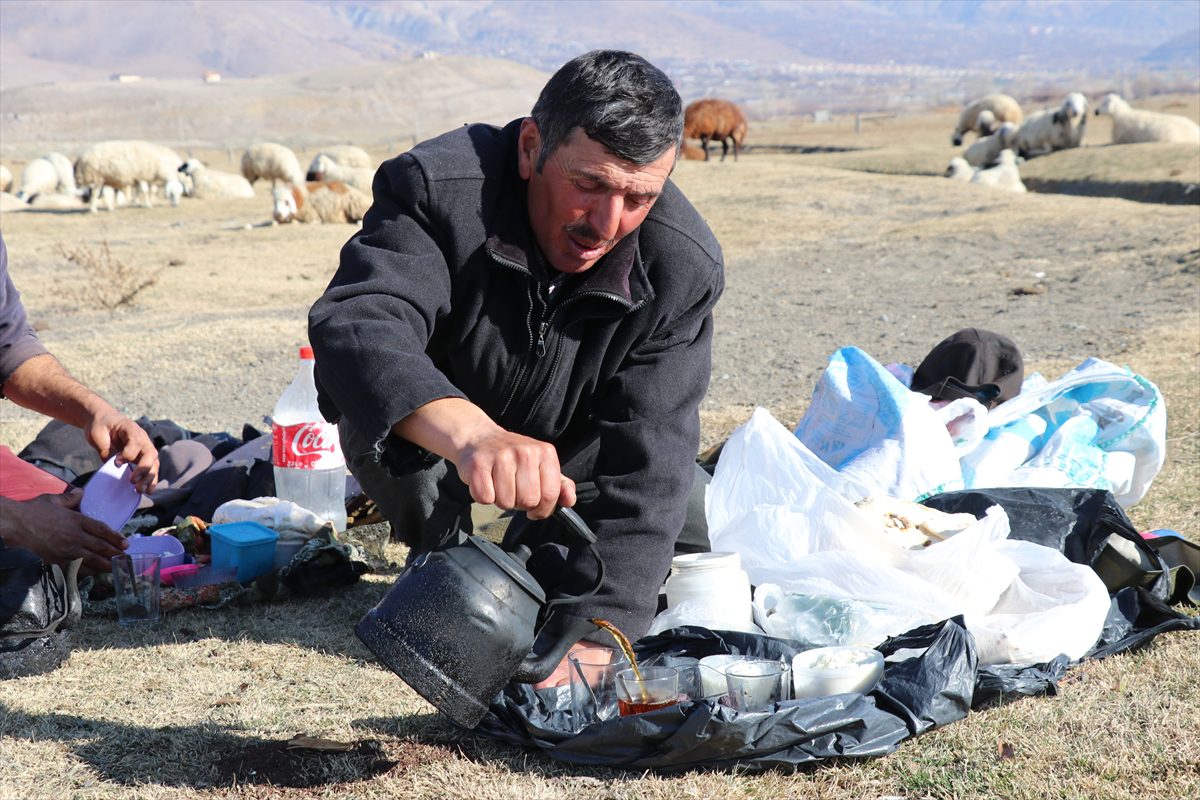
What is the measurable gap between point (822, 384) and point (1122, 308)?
5.89 metres

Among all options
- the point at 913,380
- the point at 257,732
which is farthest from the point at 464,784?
the point at 913,380

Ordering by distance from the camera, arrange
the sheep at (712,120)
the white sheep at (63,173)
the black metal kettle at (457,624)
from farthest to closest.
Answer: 1. the white sheep at (63,173)
2. the sheep at (712,120)
3. the black metal kettle at (457,624)

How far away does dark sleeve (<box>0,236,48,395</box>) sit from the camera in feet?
12.6

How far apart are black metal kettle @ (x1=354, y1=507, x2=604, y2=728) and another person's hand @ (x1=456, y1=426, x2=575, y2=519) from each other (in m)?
0.14

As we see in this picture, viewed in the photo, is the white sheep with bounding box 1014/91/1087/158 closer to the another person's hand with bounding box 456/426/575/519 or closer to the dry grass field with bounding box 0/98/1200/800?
the dry grass field with bounding box 0/98/1200/800

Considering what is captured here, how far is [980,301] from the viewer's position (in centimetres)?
1077

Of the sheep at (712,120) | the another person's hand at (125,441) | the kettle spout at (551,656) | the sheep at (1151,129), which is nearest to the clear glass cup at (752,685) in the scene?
the kettle spout at (551,656)

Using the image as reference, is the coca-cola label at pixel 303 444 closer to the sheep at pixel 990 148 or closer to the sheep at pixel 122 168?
the sheep at pixel 122 168

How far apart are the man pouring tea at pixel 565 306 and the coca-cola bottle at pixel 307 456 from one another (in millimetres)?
1654

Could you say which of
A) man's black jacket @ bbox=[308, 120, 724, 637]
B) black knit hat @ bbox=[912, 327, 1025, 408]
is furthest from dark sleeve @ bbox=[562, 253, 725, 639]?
black knit hat @ bbox=[912, 327, 1025, 408]

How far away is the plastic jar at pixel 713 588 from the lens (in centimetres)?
344

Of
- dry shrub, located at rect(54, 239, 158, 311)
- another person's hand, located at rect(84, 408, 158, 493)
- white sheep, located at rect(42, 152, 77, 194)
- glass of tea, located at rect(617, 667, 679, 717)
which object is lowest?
white sheep, located at rect(42, 152, 77, 194)

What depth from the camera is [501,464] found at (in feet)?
6.92

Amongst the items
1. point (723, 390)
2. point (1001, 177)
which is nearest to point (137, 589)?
point (723, 390)
